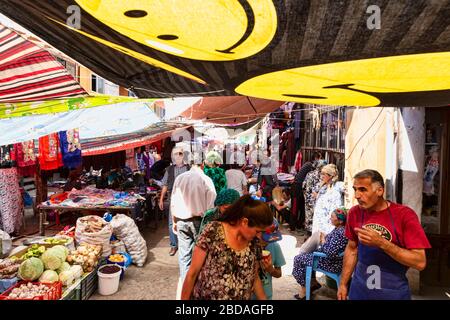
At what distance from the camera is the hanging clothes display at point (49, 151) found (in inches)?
290

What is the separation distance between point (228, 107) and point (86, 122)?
4.87 m

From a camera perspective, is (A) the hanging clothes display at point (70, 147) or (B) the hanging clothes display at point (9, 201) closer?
(B) the hanging clothes display at point (9, 201)

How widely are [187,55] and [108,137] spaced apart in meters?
6.91

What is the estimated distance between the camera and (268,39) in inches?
71.7

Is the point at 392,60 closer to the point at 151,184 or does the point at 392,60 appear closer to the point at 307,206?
the point at 307,206

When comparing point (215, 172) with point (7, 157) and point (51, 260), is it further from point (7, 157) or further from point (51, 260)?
point (7, 157)

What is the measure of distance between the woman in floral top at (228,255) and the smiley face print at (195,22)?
1067mm

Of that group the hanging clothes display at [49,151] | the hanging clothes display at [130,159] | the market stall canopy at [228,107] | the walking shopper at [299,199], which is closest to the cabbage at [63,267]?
the hanging clothes display at [49,151]

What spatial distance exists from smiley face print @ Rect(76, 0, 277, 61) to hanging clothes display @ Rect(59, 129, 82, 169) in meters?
6.35

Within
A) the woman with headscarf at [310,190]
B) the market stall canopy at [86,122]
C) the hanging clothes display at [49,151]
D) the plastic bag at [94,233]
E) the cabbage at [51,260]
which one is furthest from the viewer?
the hanging clothes display at [49,151]

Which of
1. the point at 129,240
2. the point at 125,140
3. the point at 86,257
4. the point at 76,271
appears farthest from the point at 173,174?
the point at 125,140

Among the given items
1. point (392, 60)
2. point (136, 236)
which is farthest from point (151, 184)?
point (392, 60)

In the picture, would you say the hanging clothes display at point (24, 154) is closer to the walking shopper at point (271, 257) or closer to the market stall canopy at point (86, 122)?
the market stall canopy at point (86, 122)

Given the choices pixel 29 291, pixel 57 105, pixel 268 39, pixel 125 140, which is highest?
pixel 57 105
